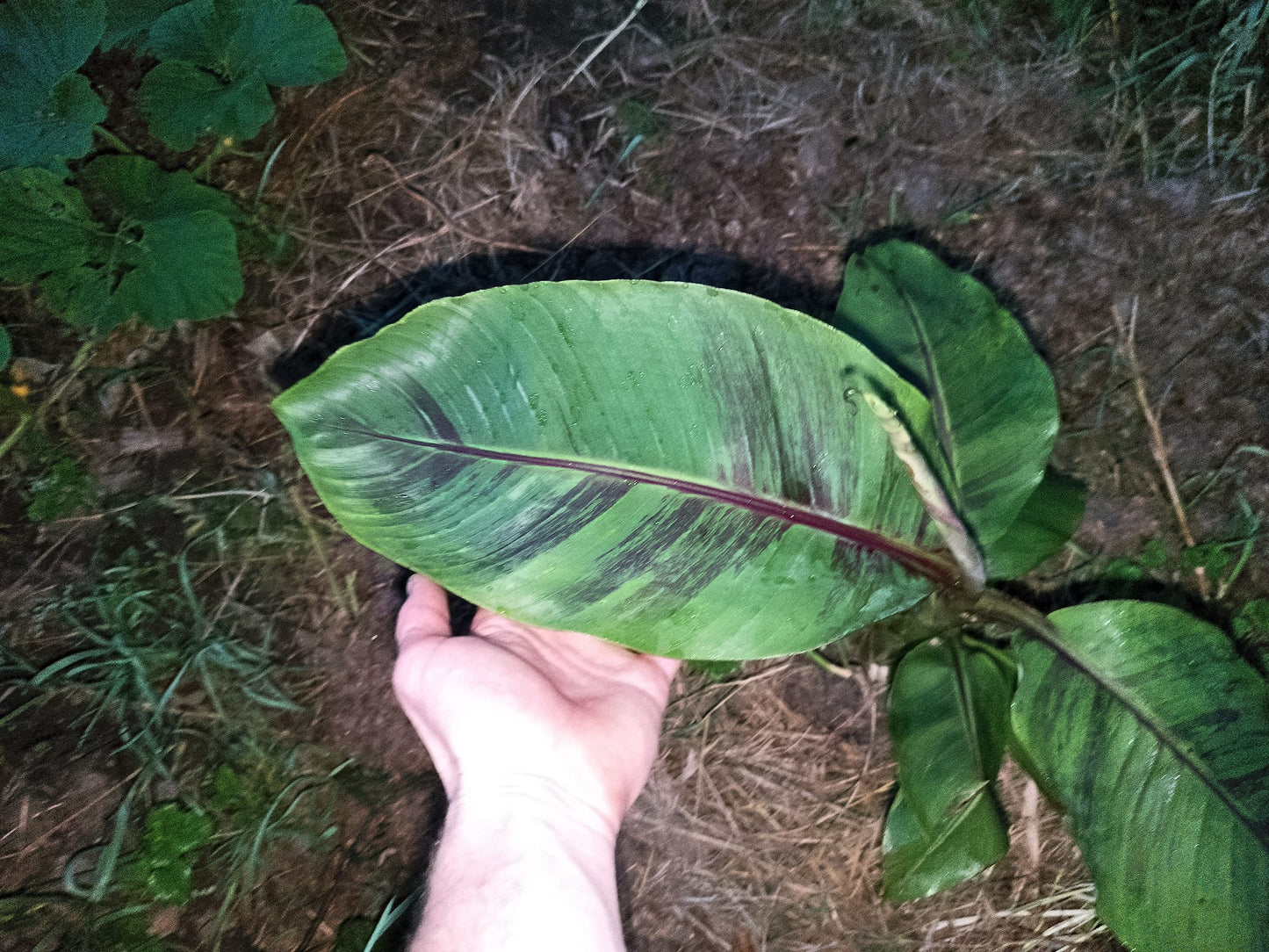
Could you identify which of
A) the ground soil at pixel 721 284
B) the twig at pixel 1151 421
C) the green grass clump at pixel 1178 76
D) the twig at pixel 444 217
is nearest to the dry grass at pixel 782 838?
the ground soil at pixel 721 284

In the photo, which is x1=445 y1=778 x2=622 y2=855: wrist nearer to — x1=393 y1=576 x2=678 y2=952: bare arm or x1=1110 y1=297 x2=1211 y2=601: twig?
x1=393 y1=576 x2=678 y2=952: bare arm

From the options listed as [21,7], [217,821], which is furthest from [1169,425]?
[21,7]

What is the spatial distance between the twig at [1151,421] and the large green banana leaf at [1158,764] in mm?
415

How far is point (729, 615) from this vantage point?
0.89 metres

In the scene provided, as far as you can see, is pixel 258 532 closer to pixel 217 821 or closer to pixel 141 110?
pixel 217 821

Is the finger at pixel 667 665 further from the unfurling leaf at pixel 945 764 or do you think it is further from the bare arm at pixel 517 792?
the unfurling leaf at pixel 945 764

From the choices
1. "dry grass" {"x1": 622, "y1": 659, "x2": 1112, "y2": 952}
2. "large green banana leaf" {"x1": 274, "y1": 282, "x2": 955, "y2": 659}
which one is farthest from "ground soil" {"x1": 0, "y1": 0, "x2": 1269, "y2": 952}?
"large green banana leaf" {"x1": 274, "y1": 282, "x2": 955, "y2": 659}

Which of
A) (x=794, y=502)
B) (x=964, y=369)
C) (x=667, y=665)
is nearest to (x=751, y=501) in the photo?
(x=794, y=502)

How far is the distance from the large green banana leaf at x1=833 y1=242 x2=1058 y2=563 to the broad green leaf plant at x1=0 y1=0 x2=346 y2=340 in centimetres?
100

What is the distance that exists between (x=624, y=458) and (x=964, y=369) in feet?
1.52

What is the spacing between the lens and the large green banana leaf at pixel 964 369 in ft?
3.16

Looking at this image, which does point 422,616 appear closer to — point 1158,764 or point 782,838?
point 782,838

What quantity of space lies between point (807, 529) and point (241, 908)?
46.3 inches

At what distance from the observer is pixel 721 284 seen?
1351 millimetres
